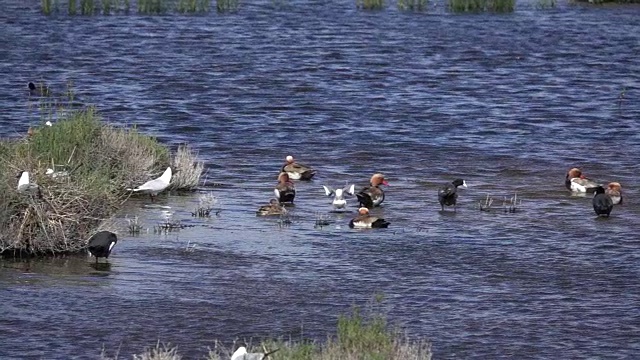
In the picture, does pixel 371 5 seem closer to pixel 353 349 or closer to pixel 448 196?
pixel 448 196

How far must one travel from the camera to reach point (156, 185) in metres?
18.3

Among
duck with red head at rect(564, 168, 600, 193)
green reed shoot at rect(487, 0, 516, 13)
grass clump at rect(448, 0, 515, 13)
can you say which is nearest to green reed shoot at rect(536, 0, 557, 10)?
grass clump at rect(448, 0, 515, 13)

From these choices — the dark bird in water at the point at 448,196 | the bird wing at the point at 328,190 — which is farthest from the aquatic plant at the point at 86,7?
the dark bird in water at the point at 448,196

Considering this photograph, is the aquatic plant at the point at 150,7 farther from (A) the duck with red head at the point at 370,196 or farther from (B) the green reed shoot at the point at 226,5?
(A) the duck with red head at the point at 370,196

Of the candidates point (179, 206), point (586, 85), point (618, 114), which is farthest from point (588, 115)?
point (179, 206)

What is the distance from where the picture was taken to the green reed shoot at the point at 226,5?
46938mm

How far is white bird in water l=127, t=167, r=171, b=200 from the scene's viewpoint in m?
18.3

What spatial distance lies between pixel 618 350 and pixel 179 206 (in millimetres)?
7584

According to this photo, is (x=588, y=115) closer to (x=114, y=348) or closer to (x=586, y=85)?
(x=586, y=85)

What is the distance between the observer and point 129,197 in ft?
61.1

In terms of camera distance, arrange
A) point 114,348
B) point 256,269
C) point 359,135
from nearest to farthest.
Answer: point 114,348, point 256,269, point 359,135

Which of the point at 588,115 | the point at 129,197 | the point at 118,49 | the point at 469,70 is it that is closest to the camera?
the point at 129,197

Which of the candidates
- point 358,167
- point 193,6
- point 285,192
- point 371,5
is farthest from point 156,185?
point 371,5

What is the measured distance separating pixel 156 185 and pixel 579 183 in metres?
5.94
